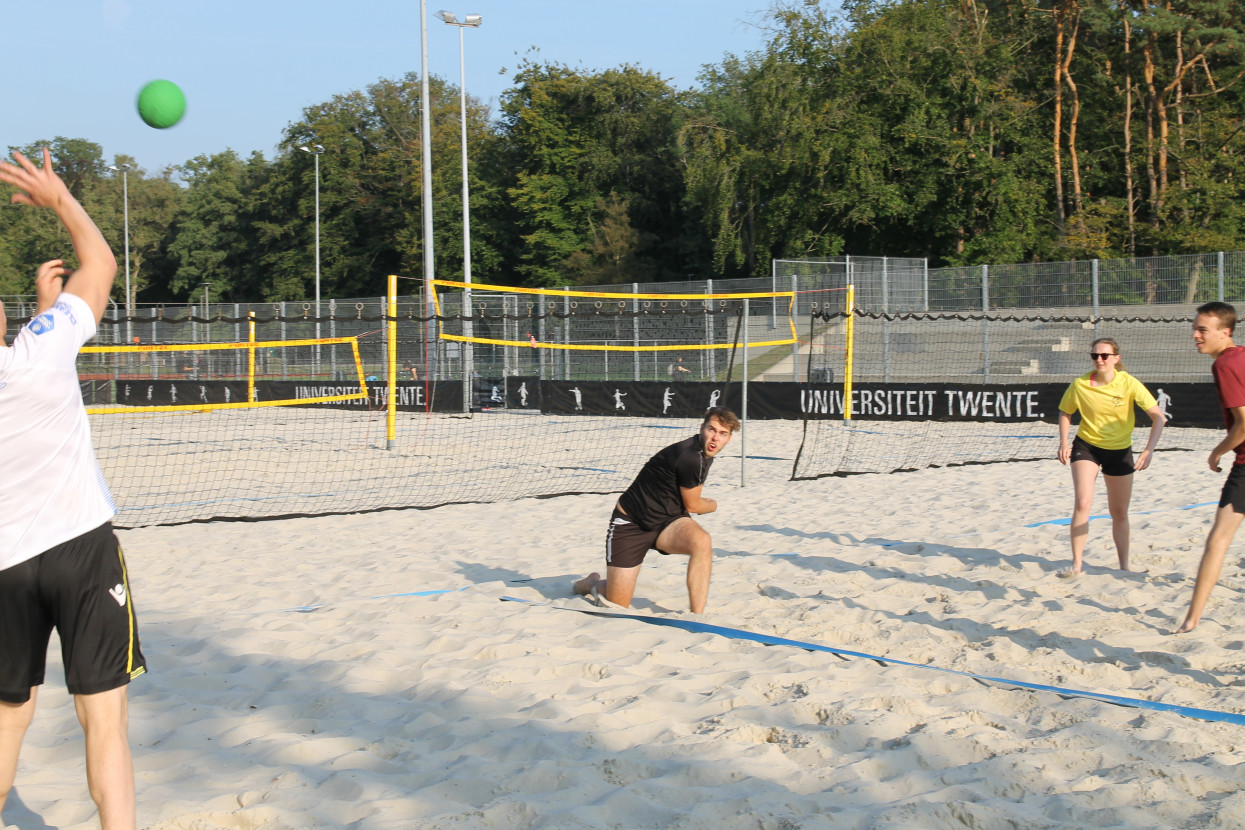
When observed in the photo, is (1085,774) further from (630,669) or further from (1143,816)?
(630,669)

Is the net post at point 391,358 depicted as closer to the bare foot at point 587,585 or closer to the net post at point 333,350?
the bare foot at point 587,585

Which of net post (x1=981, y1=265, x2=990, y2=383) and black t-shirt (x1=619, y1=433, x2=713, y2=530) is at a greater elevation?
net post (x1=981, y1=265, x2=990, y2=383)

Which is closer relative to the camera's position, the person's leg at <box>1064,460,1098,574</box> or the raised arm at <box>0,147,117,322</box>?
the raised arm at <box>0,147,117,322</box>

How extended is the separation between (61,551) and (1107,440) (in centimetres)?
530

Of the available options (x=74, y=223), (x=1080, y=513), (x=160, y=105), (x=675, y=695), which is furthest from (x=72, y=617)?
(x=1080, y=513)

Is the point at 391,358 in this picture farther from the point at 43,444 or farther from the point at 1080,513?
the point at 43,444

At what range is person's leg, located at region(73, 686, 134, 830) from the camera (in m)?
2.49

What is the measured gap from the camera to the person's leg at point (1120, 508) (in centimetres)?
587

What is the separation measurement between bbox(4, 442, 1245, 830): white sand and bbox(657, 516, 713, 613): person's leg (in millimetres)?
217

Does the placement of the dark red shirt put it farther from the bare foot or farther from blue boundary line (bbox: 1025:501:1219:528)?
the bare foot

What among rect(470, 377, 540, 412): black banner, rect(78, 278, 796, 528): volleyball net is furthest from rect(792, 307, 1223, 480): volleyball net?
rect(470, 377, 540, 412): black banner

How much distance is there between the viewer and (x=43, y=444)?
8.36 feet

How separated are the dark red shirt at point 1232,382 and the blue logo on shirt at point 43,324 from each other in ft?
14.8

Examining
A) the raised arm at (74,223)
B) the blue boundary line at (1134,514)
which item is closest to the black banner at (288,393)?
the blue boundary line at (1134,514)
